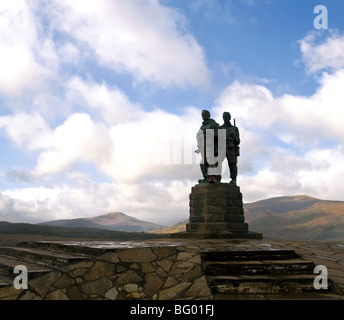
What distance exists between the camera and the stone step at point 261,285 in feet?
17.3

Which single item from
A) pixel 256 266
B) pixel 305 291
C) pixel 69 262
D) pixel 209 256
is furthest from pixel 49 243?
pixel 305 291

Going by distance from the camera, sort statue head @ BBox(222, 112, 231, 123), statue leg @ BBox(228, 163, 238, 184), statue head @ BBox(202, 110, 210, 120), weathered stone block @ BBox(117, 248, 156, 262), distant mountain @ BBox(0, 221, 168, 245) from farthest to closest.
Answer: distant mountain @ BBox(0, 221, 168, 245) < statue head @ BBox(222, 112, 231, 123) < statue head @ BBox(202, 110, 210, 120) < statue leg @ BBox(228, 163, 238, 184) < weathered stone block @ BBox(117, 248, 156, 262)

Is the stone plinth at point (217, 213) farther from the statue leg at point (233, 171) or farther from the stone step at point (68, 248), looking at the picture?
the stone step at point (68, 248)

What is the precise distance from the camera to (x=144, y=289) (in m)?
5.68

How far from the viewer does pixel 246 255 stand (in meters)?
6.33

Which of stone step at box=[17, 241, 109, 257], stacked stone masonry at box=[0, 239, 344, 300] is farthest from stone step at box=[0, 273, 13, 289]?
stone step at box=[17, 241, 109, 257]

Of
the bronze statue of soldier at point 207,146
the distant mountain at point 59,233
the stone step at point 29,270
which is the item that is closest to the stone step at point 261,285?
the stone step at point 29,270

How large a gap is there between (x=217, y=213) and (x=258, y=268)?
17.2 ft

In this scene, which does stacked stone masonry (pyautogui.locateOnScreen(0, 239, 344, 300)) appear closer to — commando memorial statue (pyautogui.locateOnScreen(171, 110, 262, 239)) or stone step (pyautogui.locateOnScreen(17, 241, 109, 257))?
stone step (pyautogui.locateOnScreen(17, 241, 109, 257))

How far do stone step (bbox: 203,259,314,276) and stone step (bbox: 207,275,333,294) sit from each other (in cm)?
26

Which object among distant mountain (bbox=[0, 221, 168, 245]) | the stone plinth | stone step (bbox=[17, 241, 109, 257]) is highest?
the stone plinth

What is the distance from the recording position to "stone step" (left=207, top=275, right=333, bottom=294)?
5262 millimetres

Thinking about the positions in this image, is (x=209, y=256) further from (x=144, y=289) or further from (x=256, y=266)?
(x=144, y=289)

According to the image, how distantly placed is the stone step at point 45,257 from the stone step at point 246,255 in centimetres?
235
